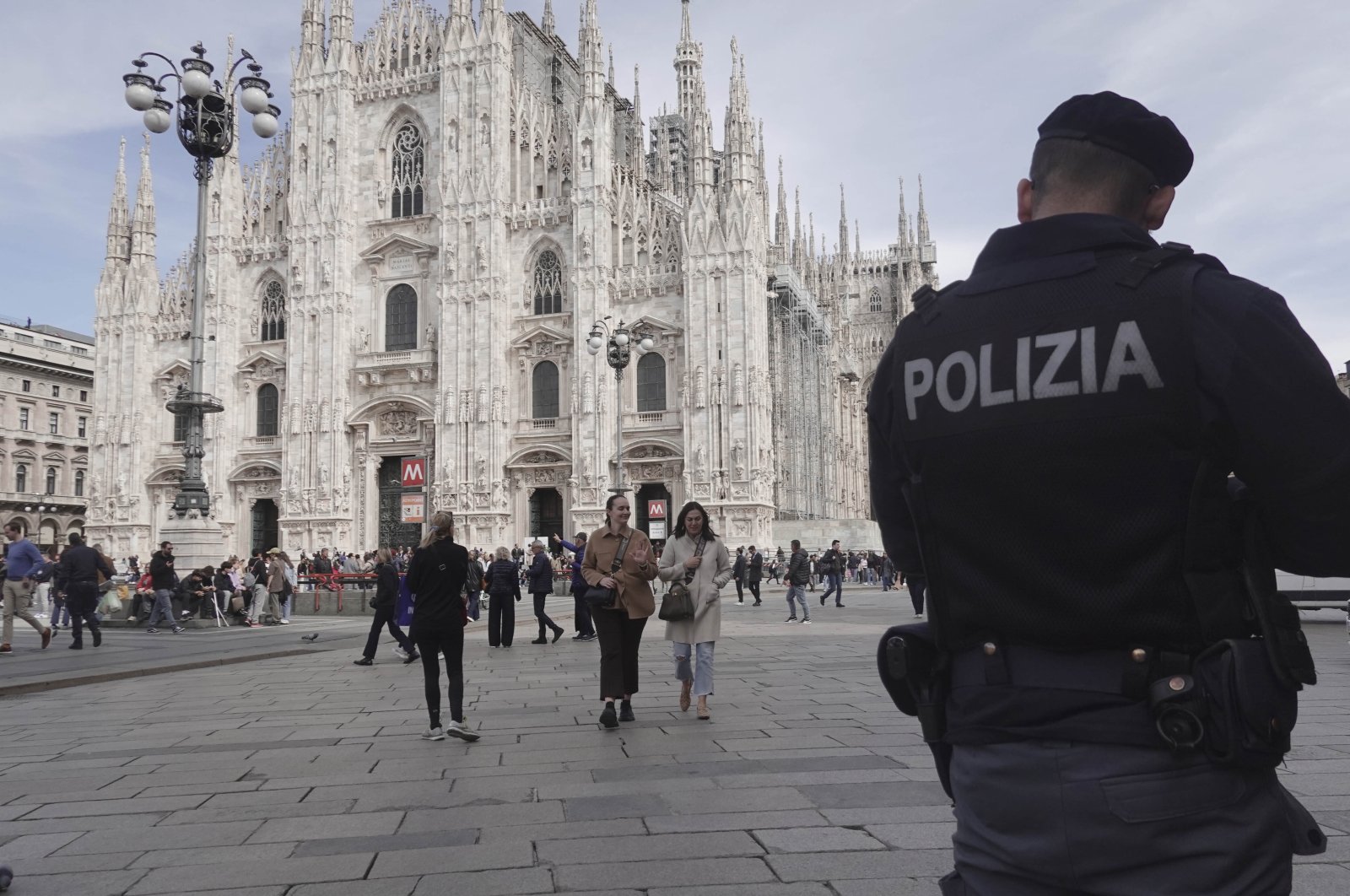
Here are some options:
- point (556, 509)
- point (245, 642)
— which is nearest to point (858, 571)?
point (556, 509)

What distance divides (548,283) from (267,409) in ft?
39.6

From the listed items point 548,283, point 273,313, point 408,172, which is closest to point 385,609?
point 548,283

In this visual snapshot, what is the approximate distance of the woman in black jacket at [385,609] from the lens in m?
12.1

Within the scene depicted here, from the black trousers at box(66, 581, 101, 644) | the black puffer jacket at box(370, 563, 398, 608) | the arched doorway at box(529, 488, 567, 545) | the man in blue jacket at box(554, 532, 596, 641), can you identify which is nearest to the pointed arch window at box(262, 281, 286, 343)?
the arched doorway at box(529, 488, 567, 545)

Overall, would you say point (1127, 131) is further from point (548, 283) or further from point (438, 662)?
point (548, 283)

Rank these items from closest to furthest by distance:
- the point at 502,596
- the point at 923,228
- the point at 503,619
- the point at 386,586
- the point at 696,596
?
the point at 696,596 → the point at 386,586 → the point at 502,596 → the point at 503,619 → the point at 923,228

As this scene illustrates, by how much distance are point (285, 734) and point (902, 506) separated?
626cm

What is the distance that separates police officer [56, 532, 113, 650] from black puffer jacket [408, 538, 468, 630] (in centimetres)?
843

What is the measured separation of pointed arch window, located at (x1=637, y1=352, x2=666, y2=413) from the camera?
36469mm

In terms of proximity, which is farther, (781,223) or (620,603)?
(781,223)

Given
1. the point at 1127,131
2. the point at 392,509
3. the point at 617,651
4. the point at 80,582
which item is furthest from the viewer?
the point at 392,509

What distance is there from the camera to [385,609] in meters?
12.4

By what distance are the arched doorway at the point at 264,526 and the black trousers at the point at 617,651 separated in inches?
1402

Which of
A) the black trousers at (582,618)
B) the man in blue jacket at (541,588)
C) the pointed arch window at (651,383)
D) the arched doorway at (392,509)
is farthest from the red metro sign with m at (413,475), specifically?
the arched doorway at (392,509)
